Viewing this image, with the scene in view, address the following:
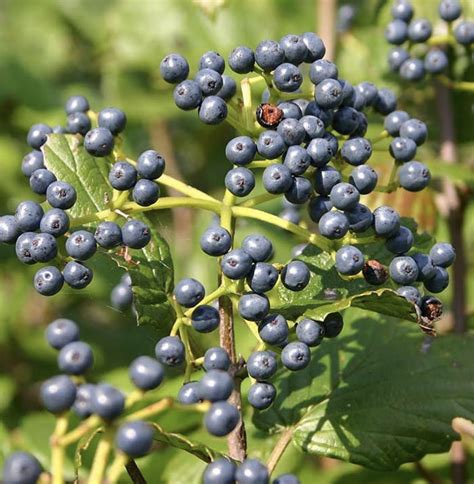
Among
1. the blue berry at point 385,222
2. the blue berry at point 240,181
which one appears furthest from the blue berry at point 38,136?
the blue berry at point 385,222

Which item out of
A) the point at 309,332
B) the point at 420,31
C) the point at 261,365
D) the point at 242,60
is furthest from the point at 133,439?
the point at 420,31

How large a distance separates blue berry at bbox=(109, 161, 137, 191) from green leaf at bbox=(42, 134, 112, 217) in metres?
0.20

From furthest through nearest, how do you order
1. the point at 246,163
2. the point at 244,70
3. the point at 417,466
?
the point at 417,466 → the point at 244,70 → the point at 246,163

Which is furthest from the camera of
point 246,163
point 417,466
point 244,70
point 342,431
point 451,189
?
point 451,189

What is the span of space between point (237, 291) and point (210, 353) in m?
0.20

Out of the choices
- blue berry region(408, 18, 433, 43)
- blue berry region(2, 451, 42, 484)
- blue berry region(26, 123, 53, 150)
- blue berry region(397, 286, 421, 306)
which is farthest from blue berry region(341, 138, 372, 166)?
blue berry region(408, 18, 433, 43)

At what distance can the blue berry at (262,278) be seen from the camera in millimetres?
2104

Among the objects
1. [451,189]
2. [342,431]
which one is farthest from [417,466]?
[451,189]

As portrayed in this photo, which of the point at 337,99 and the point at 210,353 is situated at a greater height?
the point at 337,99

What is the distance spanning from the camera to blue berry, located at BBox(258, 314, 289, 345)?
2.11 metres

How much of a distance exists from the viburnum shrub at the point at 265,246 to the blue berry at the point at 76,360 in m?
0.05

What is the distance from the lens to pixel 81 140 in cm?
268

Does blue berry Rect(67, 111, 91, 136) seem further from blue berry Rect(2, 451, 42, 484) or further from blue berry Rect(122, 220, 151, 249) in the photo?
blue berry Rect(2, 451, 42, 484)

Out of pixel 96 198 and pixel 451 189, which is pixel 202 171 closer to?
pixel 451 189
